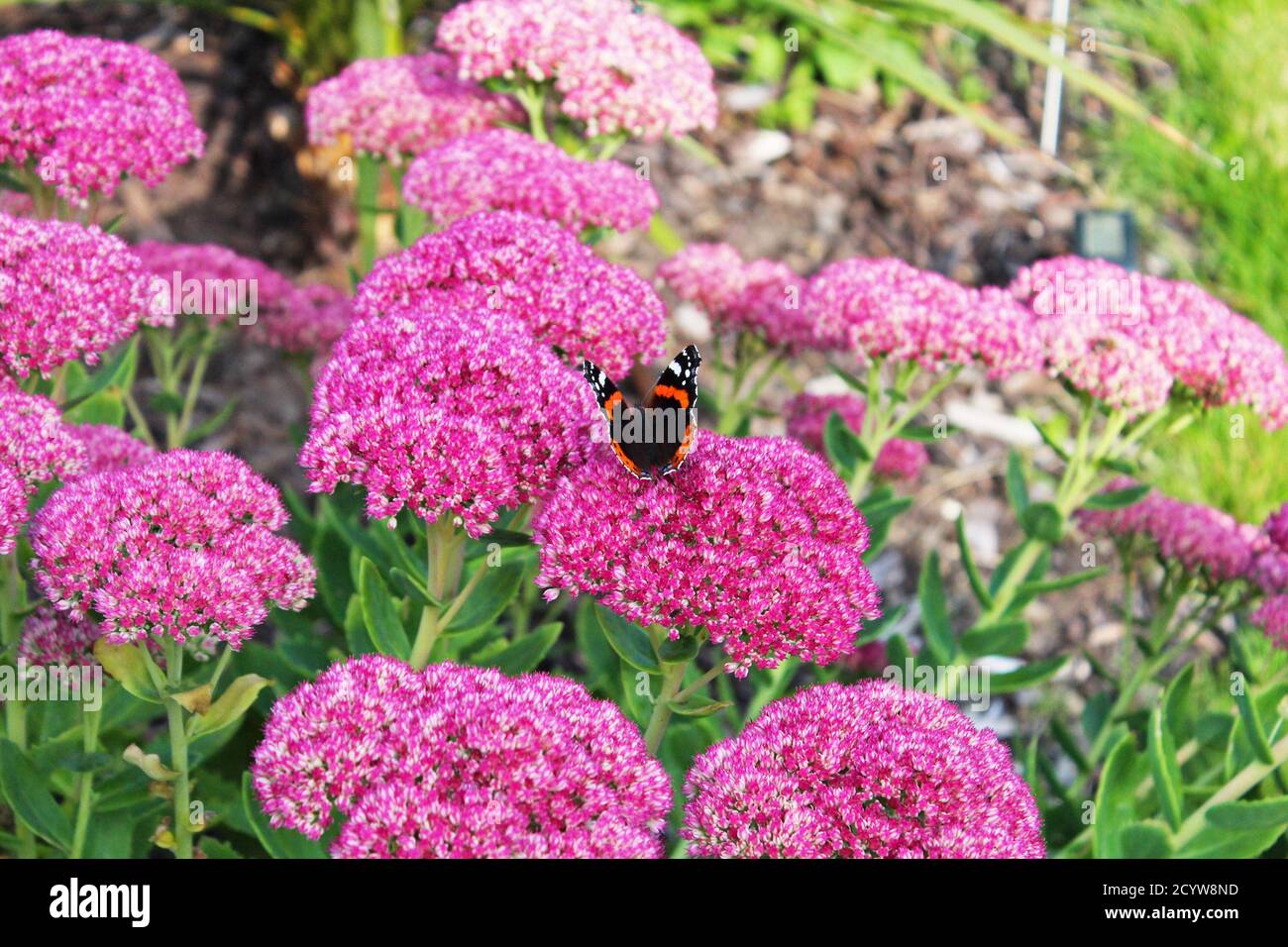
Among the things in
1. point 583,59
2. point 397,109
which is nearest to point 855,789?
point 583,59

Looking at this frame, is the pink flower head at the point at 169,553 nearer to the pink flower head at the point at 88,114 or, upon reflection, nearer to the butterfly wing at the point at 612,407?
the butterfly wing at the point at 612,407

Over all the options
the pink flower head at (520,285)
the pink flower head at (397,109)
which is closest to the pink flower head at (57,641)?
the pink flower head at (520,285)

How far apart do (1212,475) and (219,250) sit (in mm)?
3319

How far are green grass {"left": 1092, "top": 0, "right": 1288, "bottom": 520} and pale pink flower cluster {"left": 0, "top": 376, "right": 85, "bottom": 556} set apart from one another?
3.73 meters

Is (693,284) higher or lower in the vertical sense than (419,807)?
higher

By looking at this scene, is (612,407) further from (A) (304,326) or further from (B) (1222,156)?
(B) (1222,156)

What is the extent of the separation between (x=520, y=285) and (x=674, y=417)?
1.64 feet

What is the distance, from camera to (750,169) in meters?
5.35

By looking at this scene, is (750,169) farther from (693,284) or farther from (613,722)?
(613,722)

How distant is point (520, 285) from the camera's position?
197cm

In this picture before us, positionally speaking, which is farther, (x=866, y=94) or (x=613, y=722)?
(x=866, y=94)

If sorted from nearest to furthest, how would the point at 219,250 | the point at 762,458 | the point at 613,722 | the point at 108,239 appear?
1. the point at 613,722
2. the point at 762,458
3. the point at 108,239
4. the point at 219,250

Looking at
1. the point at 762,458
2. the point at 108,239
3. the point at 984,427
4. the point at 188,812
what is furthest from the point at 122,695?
the point at 984,427

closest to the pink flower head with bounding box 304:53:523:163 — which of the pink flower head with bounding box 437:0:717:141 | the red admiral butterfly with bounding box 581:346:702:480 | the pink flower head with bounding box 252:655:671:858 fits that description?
the pink flower head with bounding box 437:0:717:141
